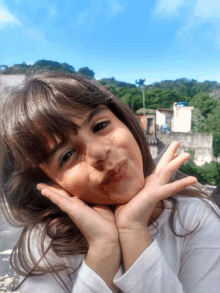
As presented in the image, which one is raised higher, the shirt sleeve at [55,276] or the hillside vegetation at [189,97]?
the hillside vegetation at [189,97]

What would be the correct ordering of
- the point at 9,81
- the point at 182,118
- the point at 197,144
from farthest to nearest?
the point at 182,118, the point at 197,144, the point at 9,81

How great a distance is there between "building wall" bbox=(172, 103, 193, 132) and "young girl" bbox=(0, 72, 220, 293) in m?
0.62

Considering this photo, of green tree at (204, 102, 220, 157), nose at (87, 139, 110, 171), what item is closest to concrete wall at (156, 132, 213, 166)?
green tree at (204, 102, 220, 157)

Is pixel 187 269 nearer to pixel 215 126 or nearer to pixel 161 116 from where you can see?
pixel 161 116

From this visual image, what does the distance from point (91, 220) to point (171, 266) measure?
0.56 feet

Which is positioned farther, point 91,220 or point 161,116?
point 161,116

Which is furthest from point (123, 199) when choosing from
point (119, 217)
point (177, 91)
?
point (177, 91)

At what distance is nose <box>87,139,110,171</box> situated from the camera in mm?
330

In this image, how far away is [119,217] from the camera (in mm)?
341

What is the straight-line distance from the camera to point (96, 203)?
377mm

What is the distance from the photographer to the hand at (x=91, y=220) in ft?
1.06

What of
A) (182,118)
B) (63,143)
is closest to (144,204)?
(63,143)

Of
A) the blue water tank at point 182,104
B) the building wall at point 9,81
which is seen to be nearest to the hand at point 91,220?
the building wall at point 9,81

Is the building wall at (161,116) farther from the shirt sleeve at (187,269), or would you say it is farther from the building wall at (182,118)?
the shirt sleeve at (187,269)
